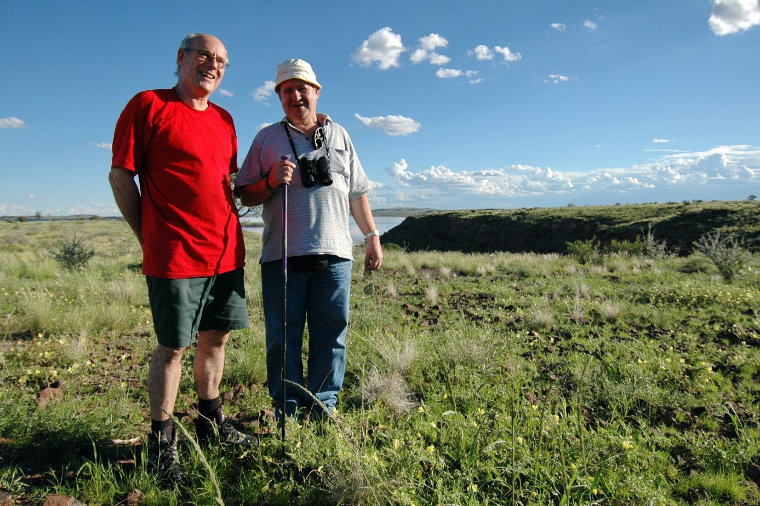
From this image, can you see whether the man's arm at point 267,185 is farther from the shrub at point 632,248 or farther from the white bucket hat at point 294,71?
the shrub at point 632,248

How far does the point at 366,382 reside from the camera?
3.41 metres

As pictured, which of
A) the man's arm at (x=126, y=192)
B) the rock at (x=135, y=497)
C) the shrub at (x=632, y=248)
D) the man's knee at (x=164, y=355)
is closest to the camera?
the rock at (x=135, y=497)

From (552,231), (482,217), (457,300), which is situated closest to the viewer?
(457,300)

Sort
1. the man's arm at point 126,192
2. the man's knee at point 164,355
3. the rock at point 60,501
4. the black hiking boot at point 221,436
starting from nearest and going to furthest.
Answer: the rock at point 60,501
the man's arm at point 126,192
the man's knee at point 164,355
the black hiking boot at point 221,436

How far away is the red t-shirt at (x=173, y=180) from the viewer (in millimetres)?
2195

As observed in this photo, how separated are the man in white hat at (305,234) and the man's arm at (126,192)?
61 centimetres

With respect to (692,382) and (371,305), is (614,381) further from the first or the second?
(371,305)

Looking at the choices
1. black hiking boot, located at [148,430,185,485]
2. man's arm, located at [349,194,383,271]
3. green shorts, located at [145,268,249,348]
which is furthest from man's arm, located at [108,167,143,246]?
man's arm, located at [349,194,383,271]

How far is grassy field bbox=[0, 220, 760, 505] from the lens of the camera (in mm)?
2084

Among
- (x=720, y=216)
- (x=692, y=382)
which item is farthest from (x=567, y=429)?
(x=720, y=216)

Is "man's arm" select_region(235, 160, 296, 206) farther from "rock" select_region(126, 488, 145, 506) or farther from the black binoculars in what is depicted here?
"rock" select_region(126, 488, 145, 506)

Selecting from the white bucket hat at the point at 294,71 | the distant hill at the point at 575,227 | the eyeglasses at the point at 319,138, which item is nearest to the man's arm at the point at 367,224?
the eyeglasses at the point at 319,138

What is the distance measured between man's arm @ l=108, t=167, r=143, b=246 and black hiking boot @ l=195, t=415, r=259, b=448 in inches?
49.1

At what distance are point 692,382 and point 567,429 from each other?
6.16 ft
